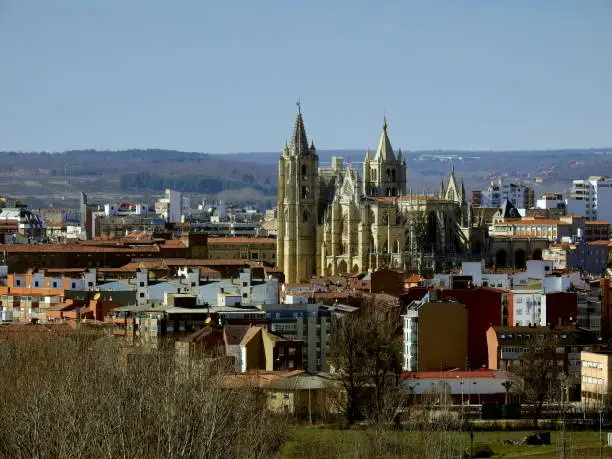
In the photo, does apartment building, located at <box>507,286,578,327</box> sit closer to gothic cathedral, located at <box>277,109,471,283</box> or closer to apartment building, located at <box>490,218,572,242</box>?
gothic cathedral, located at <box>277,109,471,283</box>

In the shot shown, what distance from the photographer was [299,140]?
12925 cm

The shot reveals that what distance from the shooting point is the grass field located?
55125mm

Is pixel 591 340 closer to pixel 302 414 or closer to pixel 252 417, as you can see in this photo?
pixel 302 414

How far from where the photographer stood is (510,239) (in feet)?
416

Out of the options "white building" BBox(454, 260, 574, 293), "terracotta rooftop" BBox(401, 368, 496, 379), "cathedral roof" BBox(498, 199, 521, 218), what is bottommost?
"terracotta rooftop" BBox(401, 368, 496, 379)

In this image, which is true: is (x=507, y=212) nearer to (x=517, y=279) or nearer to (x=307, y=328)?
(x=517, y=279)

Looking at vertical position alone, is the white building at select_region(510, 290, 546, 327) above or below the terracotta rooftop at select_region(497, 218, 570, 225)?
below

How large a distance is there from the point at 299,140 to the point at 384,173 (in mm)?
9599

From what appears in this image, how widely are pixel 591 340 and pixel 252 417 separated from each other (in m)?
20.5

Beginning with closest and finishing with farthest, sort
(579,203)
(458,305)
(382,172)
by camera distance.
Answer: (458,305)
(382,172)
(579,203)

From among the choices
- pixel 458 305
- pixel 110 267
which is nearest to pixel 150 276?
pixel 110 267

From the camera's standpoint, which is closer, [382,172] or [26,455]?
[26,455]

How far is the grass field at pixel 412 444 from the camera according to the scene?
55.1 meters

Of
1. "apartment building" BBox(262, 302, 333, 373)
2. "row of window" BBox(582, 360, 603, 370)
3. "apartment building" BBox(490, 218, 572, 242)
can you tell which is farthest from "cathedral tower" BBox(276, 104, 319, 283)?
"row of window" BBox(582, 360, 603, 370)
